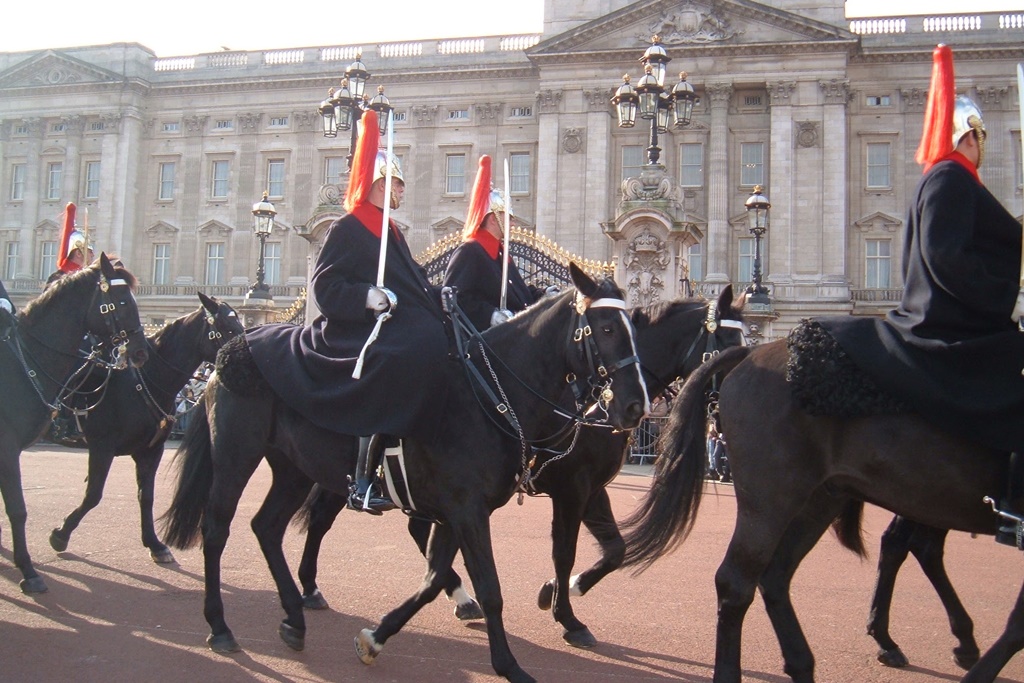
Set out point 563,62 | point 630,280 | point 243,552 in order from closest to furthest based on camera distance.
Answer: point 243,552 < point 630,280 < point 563,62

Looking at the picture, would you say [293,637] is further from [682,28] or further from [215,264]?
[215,264]

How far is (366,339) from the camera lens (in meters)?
5.90

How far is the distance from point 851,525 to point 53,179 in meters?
51.9

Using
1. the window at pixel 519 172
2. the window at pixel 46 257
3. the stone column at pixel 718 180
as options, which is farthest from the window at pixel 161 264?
the stone column at pixel 718 180

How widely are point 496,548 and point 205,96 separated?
145 ft

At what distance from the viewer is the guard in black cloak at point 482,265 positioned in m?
8.00

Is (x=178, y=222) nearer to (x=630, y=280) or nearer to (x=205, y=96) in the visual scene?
(x=205, y=96)

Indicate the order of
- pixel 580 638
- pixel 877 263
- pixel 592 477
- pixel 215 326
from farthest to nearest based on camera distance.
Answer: pixel 877 263 < pixel 215 326 < pixel 592 477 < pixel 580 638

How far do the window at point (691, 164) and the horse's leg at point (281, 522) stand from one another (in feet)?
118

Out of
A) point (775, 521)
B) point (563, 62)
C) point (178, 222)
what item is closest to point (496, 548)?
point (775, 521)

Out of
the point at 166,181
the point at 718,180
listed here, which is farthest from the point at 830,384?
the point at 166,181

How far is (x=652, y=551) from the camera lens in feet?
17.6

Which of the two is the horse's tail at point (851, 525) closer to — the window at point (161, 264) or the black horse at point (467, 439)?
the black horse at point (467, 439)

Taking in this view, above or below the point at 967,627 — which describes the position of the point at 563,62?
above
